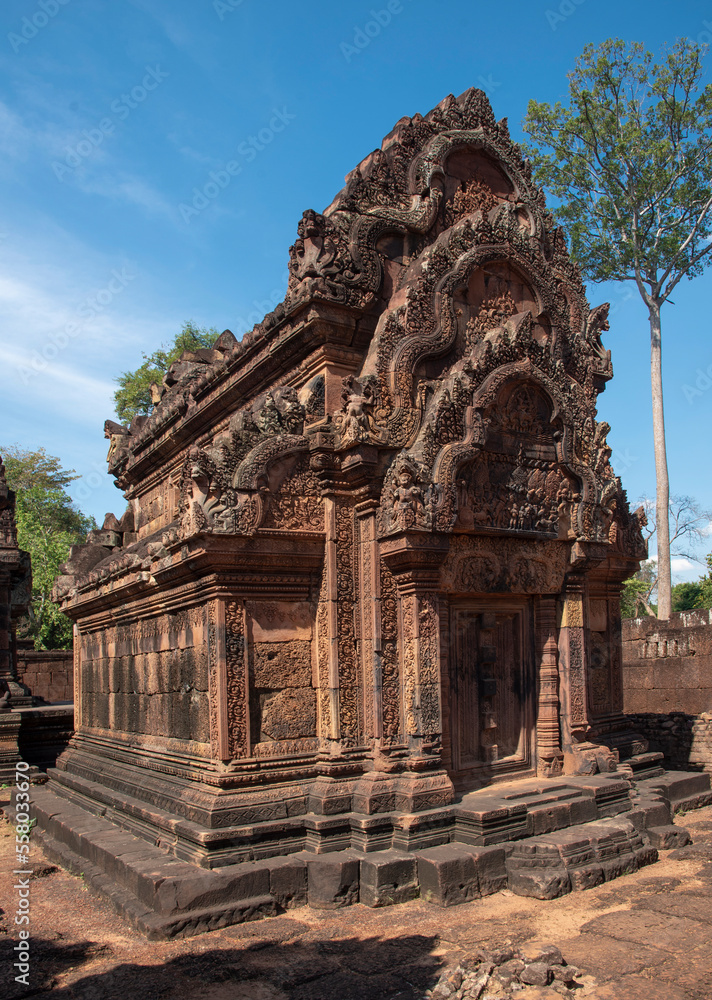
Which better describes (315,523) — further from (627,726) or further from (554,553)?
(627,726)

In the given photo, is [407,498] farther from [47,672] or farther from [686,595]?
[686,595]

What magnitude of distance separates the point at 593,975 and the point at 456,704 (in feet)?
8.93

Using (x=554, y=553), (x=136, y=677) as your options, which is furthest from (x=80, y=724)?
(x=554, y=553)

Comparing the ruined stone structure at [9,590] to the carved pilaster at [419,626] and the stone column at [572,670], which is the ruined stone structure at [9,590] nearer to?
the carved pilaster at [419,626]

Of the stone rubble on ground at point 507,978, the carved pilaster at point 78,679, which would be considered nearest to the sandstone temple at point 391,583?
the stone rubble on ground at point 507,978

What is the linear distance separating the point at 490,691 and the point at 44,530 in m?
27.0

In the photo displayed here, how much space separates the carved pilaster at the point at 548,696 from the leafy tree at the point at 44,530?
17384 mm

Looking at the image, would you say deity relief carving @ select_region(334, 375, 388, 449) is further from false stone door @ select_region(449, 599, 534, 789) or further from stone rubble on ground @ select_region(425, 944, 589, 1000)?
stone rubble on ground @ select_region(425, 944, 589, 1000)

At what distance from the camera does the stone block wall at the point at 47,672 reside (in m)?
23.2

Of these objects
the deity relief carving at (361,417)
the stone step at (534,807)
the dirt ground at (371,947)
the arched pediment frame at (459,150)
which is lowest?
the dirt ground at (371,947)

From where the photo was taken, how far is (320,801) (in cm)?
609

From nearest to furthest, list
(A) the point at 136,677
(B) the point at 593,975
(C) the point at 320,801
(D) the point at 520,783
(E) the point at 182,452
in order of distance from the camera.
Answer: (B) the point at 593,975
(C) the point at 320,801
(D) the point at 520,783
(A) the point at 136,677
(E) the point at 182,452

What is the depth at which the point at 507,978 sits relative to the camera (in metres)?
4.30

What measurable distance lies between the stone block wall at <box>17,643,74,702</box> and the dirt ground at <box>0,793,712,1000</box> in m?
18.5
